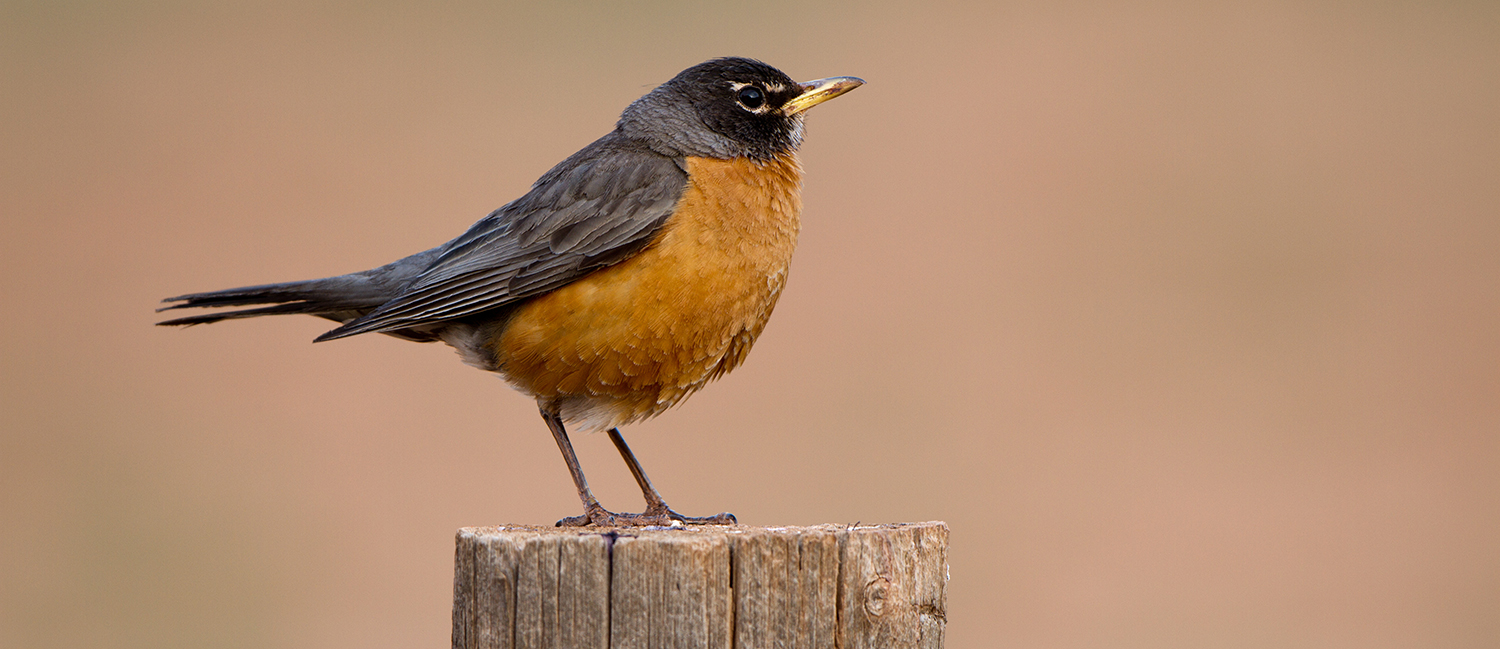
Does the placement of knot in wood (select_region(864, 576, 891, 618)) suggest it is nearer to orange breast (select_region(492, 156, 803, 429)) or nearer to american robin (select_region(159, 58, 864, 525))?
american robin (select_region(159, 58, 864, 525))

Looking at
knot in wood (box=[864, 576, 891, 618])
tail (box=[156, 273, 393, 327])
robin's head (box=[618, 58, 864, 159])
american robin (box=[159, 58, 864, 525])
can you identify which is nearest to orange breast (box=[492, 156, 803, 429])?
american robin (box=[159, 58, 864, 525])

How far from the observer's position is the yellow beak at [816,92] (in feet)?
17.7

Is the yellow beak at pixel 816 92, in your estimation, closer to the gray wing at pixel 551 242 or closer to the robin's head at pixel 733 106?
the robin's head at pixel 733 106

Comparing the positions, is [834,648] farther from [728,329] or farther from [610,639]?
[728,329]

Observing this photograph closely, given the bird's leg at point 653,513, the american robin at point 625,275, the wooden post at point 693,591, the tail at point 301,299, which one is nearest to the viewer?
the wooden post at point 693,591

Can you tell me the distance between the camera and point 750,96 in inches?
212

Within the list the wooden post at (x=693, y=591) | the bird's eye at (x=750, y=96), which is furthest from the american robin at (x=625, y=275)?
the wooden post at (x=693, y=591)

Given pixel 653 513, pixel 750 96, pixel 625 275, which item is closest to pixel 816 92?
pixel 750 96

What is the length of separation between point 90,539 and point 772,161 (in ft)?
22.8

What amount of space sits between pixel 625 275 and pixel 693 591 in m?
1.85

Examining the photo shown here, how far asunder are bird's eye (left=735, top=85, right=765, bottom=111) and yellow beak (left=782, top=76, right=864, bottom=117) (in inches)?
4.4

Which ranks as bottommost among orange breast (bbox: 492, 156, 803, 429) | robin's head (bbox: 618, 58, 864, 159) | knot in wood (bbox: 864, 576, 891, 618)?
knot in wood (bbox: 864, 576, 891, 618)

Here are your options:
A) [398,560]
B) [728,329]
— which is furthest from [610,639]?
[398,560]

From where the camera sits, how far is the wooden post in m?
3.09
